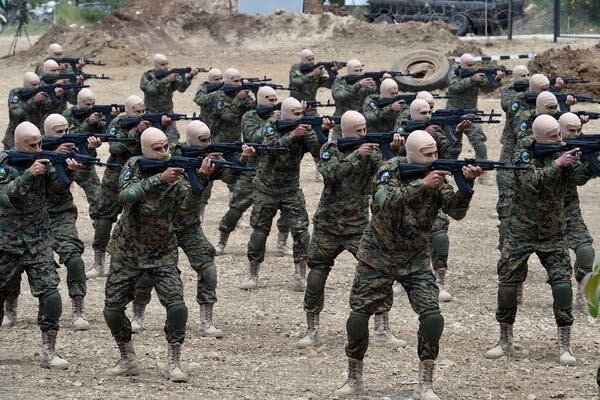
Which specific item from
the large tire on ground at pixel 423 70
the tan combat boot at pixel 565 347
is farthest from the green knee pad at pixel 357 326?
the large tire on ground at pixel 423 70

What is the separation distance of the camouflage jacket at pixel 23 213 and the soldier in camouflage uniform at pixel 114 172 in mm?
3043

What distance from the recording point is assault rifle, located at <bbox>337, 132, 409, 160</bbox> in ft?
38.4

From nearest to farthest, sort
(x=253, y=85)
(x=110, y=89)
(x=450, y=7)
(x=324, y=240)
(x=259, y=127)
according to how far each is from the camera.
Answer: (x=324, y=240)
(x=259, y=127)
(x=253, y=85)
(x=110, y=89)
(x=450, y=7)

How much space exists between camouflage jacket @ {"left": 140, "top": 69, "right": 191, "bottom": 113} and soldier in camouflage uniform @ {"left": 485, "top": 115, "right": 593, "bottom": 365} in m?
10.2

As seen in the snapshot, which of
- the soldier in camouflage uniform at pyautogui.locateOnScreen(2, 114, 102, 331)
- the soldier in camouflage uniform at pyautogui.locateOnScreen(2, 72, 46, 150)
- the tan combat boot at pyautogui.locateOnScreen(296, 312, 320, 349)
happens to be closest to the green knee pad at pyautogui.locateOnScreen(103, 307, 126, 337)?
the soldier in camouflage uniform at pyautogui.locateOnScreen(2, 114, 102, 331)

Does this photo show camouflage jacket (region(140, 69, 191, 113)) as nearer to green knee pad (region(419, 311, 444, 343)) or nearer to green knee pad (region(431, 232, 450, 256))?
green knee pad (region(431, 232, 450, 256))

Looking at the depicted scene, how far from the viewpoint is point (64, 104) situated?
64.7 feet

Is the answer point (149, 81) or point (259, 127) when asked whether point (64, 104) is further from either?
point (259, 127)

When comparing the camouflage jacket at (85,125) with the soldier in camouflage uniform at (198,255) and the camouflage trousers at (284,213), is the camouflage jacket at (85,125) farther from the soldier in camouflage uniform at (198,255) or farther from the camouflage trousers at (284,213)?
the soldier in camouflage uniform at (198,255)

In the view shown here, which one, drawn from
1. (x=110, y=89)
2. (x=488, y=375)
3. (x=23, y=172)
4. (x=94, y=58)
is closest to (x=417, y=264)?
(x=488, y=375)

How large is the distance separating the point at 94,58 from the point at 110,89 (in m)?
2.56

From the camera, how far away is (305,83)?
21.0 meters

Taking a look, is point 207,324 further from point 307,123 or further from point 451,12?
point 451,12

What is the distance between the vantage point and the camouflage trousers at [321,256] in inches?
471
